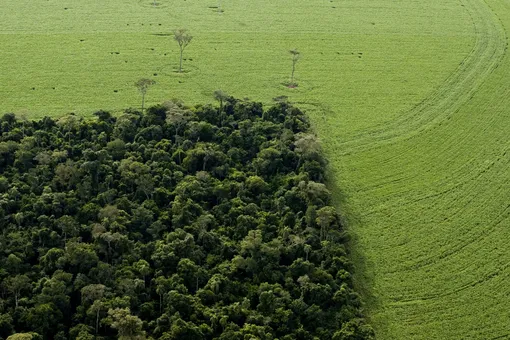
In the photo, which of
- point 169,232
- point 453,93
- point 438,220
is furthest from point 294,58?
point 169,232

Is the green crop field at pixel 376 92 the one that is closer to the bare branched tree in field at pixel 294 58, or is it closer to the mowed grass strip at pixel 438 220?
the mowed grass strip at pixel 438 220

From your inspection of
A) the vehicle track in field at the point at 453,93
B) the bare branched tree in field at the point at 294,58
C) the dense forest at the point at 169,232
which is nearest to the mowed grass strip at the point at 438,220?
the vehicle track in field at the point at 453,93

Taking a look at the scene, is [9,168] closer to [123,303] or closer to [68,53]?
[123,303]

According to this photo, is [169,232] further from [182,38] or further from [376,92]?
[182,38]

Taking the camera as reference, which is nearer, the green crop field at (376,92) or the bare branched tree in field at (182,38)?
the green crop field at (376,92)

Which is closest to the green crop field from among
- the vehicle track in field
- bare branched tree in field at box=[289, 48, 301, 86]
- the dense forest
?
the vehicle track in field

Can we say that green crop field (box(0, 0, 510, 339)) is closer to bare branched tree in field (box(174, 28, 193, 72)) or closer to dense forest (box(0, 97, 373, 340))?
bare branched tree in field (box(174, 28, 193, 72))
